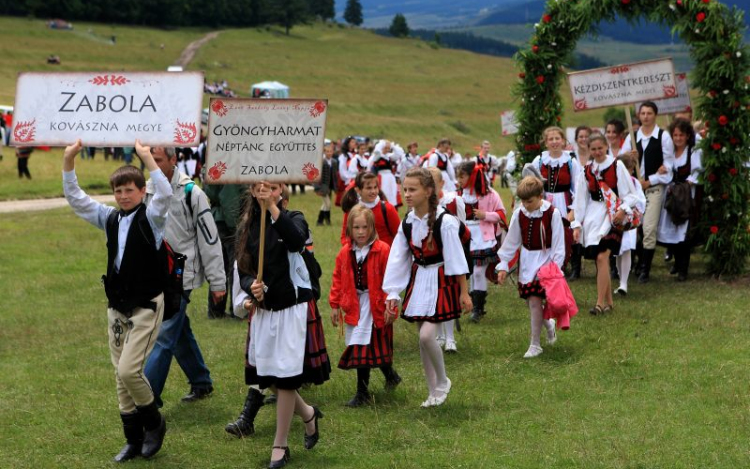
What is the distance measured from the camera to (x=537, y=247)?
9.91 metres

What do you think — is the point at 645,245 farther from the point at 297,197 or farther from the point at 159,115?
the point at 297,197

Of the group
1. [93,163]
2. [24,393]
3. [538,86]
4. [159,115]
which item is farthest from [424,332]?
[93,163]

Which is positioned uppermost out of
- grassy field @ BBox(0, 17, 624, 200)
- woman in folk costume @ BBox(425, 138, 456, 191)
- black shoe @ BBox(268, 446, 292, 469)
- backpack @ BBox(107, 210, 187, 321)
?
backpack @ BBox(107, 210, 187, 321)

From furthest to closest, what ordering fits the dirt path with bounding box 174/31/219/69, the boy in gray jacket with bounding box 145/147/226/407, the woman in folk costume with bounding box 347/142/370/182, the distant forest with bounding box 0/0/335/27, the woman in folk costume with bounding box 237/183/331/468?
the distant forest with bounding box 0/0/335/27, the dirt path with bounding box 174/31/219/69, the woman in folk costume with bounding box 347/142/370/182, the boy in gray jacket with bounding box 145/147/226/407, the woman in folk costume with bounding box 237/183/331/468

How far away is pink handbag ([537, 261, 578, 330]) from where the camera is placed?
9.55 metres

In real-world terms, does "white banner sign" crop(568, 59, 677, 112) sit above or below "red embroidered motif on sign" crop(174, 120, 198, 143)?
above

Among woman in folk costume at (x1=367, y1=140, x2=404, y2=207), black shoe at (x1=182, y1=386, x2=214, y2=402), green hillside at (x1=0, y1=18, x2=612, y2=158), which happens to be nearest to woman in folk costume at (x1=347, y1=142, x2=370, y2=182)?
woman in folk costume at (x1=367, y1=140, x2=404, y2=207)

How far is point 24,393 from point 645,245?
27.3 ft

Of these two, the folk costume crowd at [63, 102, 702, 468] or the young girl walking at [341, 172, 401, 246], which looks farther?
the young girl walking at [341, 172, 401, 246]

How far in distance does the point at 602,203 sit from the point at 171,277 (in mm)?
6259

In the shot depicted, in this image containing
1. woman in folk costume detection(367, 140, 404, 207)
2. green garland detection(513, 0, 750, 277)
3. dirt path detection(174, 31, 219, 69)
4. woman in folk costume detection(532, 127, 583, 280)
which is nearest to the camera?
woman in folk costume detection(532, 127, 583, 280)

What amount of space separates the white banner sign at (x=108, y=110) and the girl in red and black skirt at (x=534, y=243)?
3735 mm

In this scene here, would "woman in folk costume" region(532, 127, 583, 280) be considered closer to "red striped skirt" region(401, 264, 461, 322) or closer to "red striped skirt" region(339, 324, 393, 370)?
"red striped skirt" region(401, 264, 461, 322)

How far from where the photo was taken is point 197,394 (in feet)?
28.8
